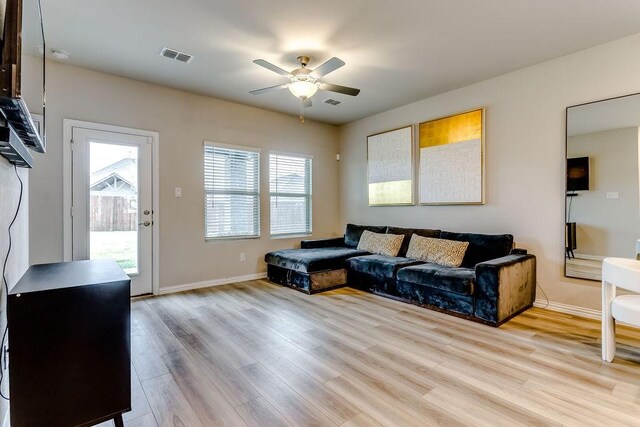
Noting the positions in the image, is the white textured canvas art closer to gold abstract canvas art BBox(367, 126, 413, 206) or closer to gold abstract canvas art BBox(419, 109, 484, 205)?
gold abstract canvas art BBox(419, 109, 484, 205)

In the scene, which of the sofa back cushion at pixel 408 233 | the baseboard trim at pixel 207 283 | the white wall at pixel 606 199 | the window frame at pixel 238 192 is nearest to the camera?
the white wall at pixel 606 199

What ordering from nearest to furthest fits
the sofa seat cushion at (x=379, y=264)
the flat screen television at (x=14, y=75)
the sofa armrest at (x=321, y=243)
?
the flat screen television at (x=14, y=75), the sofa seat cushion at (x=379, y=264), the sofa armrest at (x=321, y=243)

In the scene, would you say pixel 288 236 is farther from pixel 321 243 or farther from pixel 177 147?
pixel 177 147

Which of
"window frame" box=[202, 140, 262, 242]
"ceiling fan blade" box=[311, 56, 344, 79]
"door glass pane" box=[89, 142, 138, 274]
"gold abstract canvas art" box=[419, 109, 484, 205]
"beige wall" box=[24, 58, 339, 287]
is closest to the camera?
"ceiling fan blade" box=[311, 56, 344, 79]

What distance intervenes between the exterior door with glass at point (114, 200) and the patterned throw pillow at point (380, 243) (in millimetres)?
3020

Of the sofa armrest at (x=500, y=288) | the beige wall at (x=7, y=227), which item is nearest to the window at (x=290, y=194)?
the sofa armrest at (x=500, y=288)

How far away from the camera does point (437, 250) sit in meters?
3.92

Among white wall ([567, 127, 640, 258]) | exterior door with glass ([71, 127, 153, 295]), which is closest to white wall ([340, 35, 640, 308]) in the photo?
white wall ([567, 127, 640, 258])

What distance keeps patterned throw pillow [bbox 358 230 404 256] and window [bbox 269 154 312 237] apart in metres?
1.18

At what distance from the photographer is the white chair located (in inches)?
80.8

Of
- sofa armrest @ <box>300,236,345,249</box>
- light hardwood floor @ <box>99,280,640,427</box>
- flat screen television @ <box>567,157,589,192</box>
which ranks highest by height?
flat screen television @ <box>567,157,589,192</box>

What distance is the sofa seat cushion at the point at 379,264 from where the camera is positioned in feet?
12.5

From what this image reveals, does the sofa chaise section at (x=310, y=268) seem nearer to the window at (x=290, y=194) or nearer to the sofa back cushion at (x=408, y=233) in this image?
the sofa back cushion at (x=408, y=233)

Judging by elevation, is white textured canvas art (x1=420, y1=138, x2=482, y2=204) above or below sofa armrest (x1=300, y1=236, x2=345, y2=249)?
above
